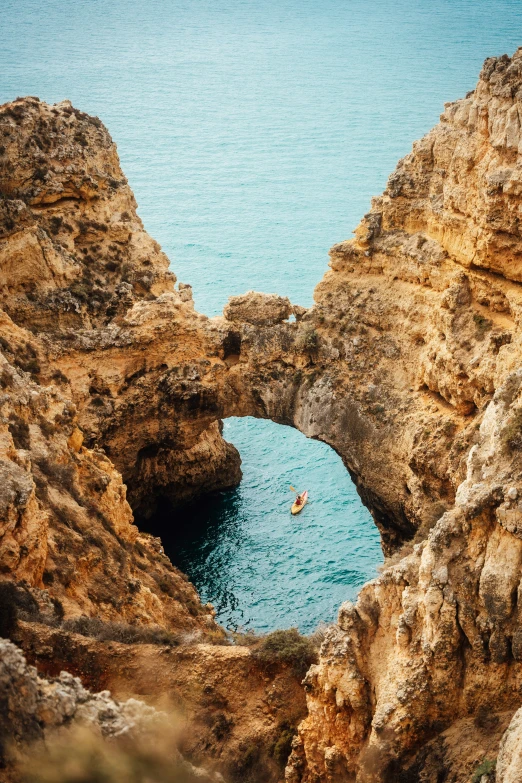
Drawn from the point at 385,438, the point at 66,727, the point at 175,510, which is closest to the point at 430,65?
the point at 175,510

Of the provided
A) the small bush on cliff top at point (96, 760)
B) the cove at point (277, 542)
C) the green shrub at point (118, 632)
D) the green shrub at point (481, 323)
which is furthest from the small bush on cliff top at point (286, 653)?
the cove at point (277, 542)

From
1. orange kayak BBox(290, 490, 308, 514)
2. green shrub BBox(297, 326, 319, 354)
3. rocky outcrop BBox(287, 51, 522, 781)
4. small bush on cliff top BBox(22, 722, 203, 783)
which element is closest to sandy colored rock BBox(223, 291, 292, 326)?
green shrub BBox(297, 326, 319, 354)

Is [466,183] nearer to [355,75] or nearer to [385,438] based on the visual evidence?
[385,438]

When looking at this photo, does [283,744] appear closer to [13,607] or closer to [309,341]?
[13,607]

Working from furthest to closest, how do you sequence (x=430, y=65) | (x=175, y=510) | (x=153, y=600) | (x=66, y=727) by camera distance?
(x=430, y=65) < (x=175, y=510) < (x=153, y=600) < (x=66, y=727)

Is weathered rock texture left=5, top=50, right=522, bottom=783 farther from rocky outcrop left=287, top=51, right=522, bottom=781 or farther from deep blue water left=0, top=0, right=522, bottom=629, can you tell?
deep blue water left=0, top=0, right=522, bottom=629

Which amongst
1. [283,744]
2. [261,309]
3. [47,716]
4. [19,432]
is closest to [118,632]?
[283,744]

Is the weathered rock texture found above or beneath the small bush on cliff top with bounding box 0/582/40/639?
above
